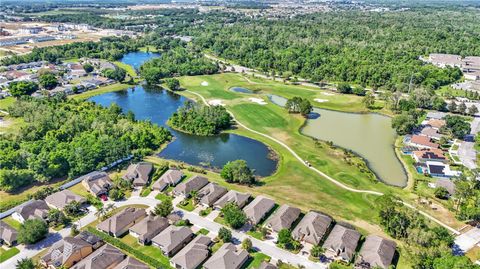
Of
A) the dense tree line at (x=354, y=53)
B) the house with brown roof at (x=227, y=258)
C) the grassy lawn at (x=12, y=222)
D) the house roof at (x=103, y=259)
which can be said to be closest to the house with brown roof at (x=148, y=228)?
the house roof at (x=103, y=259)

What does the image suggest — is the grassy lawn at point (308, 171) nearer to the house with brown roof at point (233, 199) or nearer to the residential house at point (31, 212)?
the house with brown roof at point (233, 199)

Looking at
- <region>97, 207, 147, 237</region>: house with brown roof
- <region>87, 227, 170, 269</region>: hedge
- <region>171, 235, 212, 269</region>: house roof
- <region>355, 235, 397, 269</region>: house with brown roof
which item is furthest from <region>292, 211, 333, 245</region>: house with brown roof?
<region>97, 207, 147, 237</region>: house with brown roof

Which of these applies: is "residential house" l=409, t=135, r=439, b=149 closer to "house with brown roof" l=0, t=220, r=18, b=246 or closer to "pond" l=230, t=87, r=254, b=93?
"pond" l=230, t=87, r=254, b=93

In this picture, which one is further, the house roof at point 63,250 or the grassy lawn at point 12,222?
the grassy lawn at point 12,222

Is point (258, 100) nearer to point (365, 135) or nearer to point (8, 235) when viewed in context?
point (365, 135)

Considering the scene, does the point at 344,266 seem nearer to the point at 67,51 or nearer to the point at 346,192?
the point at 346,192

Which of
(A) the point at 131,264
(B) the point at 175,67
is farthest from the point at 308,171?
(B) the point at 175,67
